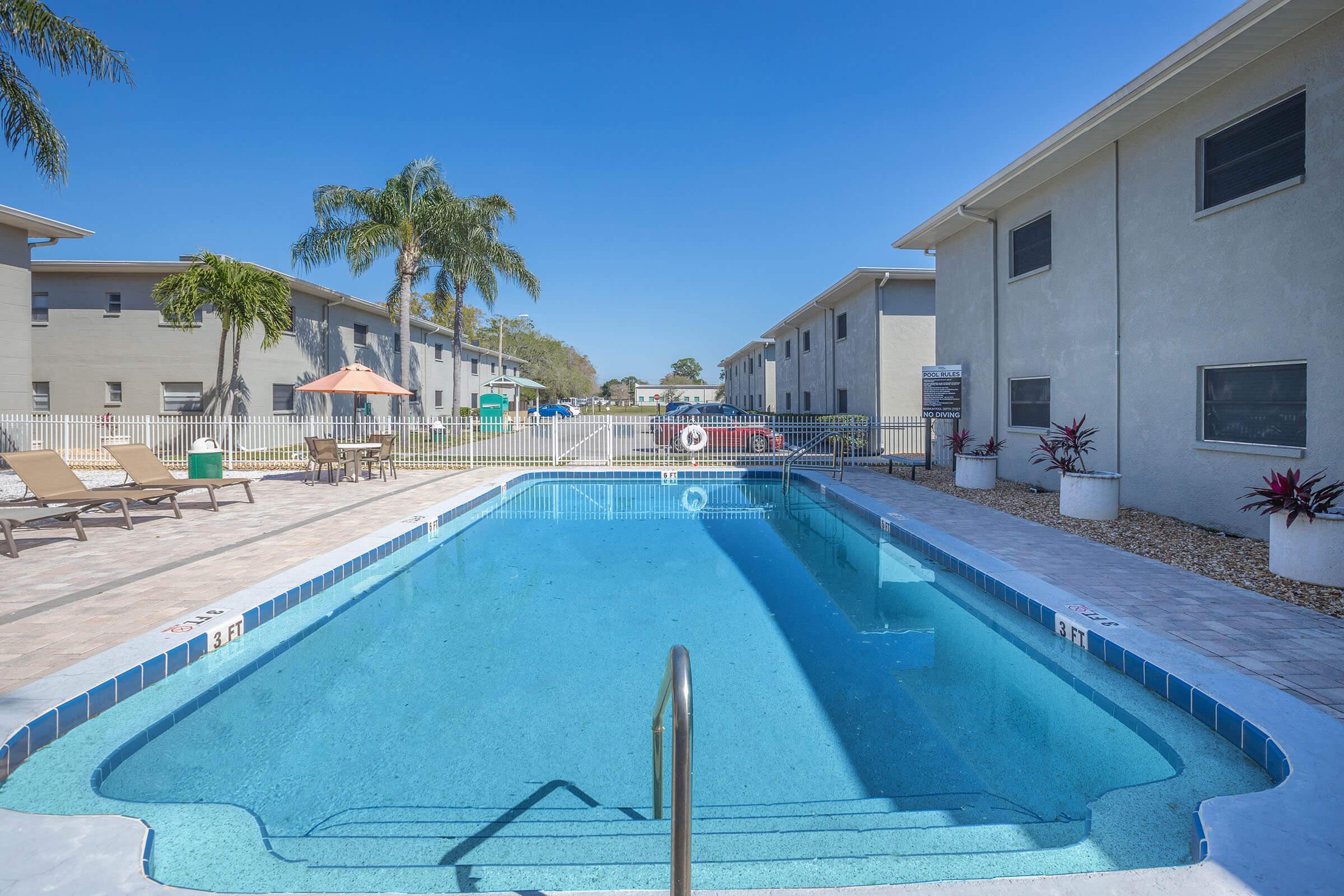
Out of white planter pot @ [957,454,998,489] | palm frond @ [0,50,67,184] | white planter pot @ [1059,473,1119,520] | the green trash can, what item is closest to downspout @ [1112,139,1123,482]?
white planter pot @ [1059,473,1119,520]

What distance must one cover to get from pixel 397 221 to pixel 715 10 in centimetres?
1123

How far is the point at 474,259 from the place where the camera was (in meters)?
21.5

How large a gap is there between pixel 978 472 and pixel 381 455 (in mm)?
11347

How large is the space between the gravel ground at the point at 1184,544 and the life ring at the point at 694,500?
14.1 feet

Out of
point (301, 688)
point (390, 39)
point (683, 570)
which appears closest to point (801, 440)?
point (683, 570)

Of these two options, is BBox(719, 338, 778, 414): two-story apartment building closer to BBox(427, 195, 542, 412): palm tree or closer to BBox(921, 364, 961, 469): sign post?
BBox(427, 195, 542, 412): palm tree

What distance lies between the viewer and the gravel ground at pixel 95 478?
11.0 metres

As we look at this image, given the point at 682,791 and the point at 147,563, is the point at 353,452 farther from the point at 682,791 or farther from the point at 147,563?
the point at 682,791

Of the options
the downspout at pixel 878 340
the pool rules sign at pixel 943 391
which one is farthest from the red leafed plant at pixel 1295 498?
the downspout at pixel 878 340

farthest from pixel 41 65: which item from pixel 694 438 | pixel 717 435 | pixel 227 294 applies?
pixel 717 435

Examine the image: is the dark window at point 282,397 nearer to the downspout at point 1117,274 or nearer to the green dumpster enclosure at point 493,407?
the green dumpster enclosure at point 493,407

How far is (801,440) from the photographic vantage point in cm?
1822

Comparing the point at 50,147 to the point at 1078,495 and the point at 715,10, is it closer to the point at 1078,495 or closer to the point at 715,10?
the point at 715,10

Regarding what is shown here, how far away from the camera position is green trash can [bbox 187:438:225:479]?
11.0 metres
